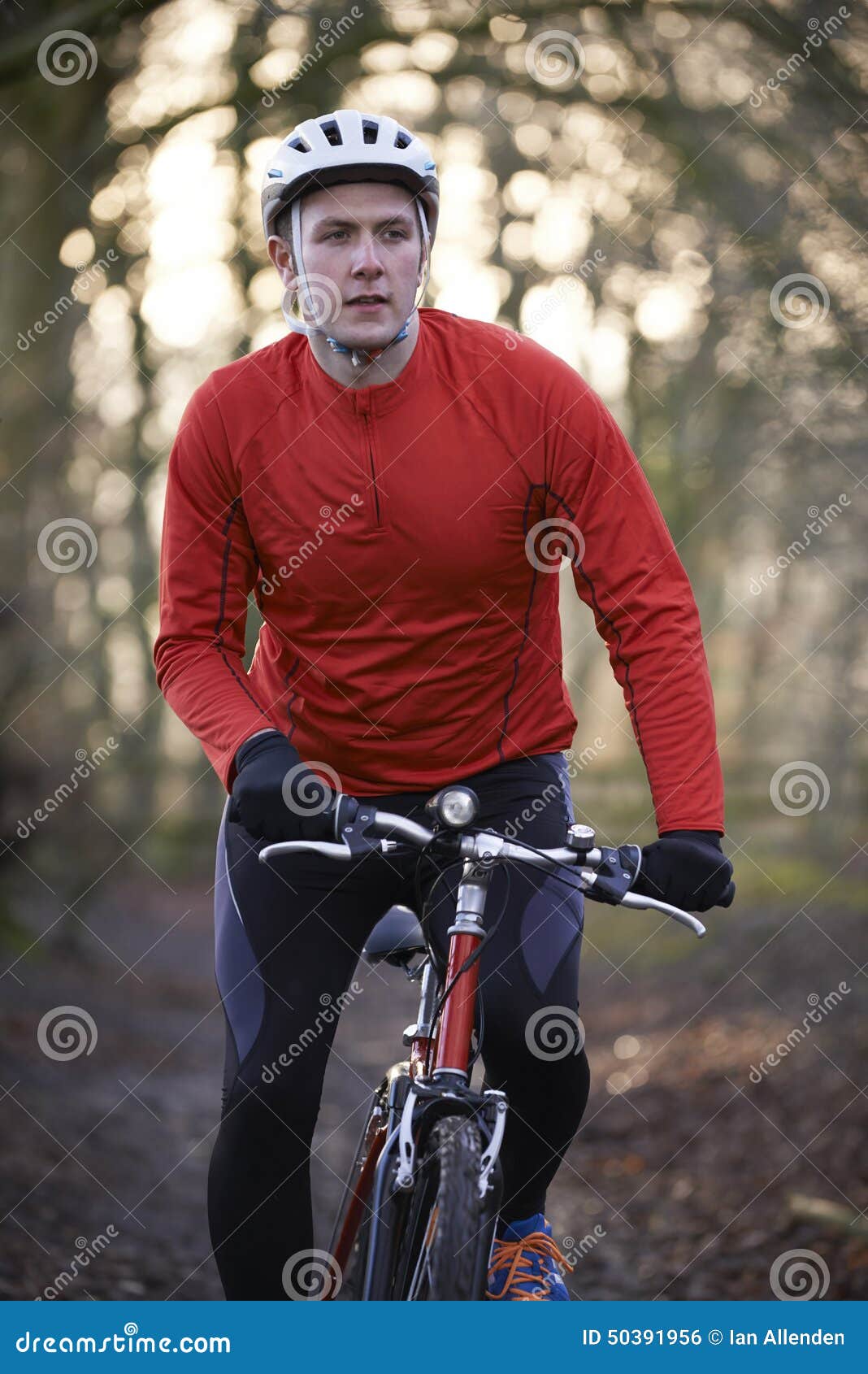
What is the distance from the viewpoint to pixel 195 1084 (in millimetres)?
8773

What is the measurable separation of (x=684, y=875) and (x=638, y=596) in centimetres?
66

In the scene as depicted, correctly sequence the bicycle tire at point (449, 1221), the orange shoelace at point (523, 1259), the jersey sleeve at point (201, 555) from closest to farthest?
the bicycle tire at point (449, 1221) < the orange shoelace at point (523, 1259) < the jersey sleeve at point (201, 555)

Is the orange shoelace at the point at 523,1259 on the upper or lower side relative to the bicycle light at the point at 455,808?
lower

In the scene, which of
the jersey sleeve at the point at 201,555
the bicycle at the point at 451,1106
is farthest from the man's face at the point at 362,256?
the bicycle at the point at 451,1106

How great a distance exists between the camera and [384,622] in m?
3.08

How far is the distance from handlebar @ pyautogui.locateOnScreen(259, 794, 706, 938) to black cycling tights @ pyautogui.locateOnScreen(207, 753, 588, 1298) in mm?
326

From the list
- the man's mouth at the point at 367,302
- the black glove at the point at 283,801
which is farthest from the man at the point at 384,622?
the black glove at the point at 283,801

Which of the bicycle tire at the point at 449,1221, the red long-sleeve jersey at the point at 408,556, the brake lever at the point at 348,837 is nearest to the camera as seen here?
the bicycle tire at the point at 449,1221

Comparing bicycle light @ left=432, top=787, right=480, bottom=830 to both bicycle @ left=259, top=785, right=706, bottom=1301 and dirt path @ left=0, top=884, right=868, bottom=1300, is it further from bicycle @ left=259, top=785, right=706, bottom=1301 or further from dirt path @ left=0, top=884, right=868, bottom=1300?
dirt path @ left=0, top=884, right=868, bottom=1300

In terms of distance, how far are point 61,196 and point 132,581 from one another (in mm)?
9032

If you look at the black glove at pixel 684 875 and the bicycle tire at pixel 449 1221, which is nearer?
the bicycle tire at pixel 449 1221

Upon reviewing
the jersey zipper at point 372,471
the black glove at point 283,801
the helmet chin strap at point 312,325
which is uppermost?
the helmet chin strap at point 312,325

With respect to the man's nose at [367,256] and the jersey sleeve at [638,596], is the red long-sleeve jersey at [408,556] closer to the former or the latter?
the jersey sleeve at [638,596]

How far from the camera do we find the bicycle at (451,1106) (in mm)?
2404
